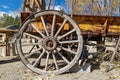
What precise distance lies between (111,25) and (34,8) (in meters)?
3.22

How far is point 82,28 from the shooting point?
8258 mm

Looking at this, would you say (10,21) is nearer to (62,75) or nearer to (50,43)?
(50,43)

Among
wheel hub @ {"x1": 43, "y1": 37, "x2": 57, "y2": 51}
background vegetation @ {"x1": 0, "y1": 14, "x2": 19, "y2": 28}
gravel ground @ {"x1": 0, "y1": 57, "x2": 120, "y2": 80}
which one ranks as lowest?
background vegetation @ {"x1": 0, "y1": 14, "x2": 19, "y2": 28}

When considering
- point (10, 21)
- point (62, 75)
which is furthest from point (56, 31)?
point (10, 21)

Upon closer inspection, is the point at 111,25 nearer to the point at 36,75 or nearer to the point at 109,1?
the point at 36,75

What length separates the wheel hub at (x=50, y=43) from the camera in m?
7.62

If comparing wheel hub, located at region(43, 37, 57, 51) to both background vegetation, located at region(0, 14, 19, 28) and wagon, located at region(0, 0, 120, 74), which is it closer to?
wagon, located at region(0, 0, 120, 74)

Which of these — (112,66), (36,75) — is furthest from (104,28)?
(36,75)

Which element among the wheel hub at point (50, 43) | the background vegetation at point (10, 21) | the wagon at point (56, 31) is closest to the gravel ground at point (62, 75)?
the wagon at point (56, 31)

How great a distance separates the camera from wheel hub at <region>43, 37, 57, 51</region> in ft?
25.0

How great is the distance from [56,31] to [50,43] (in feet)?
2.06

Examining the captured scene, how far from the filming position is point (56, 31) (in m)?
8.14

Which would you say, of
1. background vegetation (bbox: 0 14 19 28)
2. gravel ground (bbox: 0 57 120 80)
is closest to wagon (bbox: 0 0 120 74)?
gravel ground (bbox: 0 57 120 80)

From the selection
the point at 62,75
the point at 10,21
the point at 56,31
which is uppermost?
the point at 56,31
